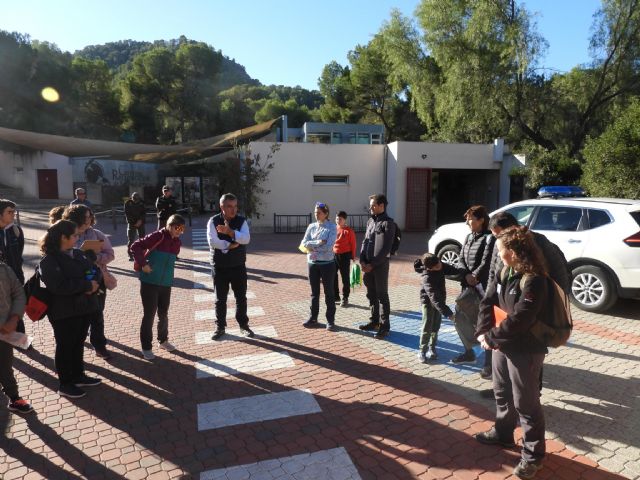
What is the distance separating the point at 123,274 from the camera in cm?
938

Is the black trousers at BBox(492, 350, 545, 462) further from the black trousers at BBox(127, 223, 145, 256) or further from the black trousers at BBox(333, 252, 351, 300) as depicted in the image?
the black trousers at BBox(127, 223, 145, 256)

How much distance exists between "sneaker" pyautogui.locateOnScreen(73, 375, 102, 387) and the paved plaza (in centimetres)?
8

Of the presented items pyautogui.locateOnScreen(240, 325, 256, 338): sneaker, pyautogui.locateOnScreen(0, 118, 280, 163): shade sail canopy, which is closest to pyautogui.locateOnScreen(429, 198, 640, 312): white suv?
pyautogui.locateOnScreen(240, 325, 256, 338): sneaker

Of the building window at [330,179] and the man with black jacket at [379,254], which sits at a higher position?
the building window at [330,179]

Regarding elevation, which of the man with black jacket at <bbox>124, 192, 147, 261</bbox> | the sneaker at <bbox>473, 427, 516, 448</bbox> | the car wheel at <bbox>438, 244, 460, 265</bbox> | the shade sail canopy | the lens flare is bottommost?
the sneaker at <bbox>473, 427, 516, 448</bbox>

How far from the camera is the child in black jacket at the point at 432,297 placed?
4.48 meters

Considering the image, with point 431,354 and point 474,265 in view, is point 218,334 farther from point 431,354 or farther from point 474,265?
point 474,265

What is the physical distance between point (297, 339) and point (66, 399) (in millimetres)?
2554

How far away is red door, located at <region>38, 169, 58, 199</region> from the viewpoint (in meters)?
27.0

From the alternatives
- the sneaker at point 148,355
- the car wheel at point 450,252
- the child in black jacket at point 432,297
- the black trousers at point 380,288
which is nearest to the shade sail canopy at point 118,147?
the car wheel at point 450,252

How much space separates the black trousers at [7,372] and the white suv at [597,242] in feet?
19.8

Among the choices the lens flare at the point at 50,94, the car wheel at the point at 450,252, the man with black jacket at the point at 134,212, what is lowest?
the car wheel at the point at 450,252

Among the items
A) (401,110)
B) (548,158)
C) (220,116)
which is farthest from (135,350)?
(220,116)

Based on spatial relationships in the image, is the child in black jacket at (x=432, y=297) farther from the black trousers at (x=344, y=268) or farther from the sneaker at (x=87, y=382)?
the sneaker at (x=87, y=382)
